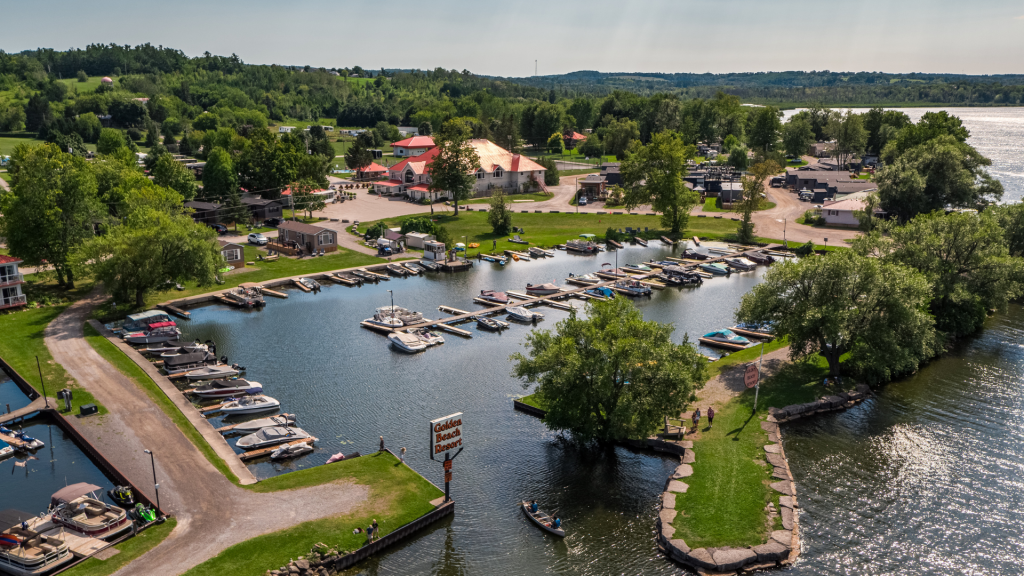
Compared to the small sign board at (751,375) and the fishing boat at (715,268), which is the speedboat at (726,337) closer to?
the small sign board at (751,375)

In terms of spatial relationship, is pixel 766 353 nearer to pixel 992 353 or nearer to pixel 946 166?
pixel 992 353

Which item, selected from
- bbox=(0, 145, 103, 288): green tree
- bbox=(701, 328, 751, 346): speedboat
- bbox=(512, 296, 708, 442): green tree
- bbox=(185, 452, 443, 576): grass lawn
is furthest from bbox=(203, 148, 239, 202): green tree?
bbox=(512, 296, 708, 442): green tree

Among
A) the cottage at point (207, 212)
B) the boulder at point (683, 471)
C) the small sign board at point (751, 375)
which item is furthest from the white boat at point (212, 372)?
the cottage at point (207, 212)

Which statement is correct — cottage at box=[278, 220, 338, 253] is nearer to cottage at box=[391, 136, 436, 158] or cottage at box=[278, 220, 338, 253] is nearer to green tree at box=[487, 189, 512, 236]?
green tree at box=[487, 189, 512, 236]

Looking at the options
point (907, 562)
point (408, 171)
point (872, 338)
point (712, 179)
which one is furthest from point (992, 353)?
point (408, 171)

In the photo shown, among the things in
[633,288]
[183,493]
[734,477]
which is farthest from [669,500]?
[633,288]
